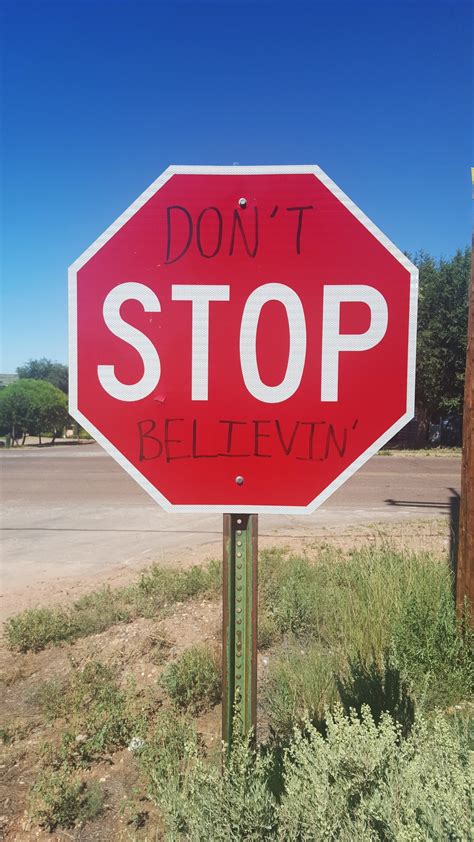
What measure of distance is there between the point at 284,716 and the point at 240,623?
4.24ft

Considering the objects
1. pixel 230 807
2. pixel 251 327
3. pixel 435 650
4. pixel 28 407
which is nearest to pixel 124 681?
pixel 435 650

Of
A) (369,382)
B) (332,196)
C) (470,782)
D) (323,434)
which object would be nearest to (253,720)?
(470,782)

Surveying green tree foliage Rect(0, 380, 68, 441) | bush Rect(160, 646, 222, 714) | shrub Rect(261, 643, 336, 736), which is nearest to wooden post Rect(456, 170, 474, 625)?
shrub Rect(261, 643, 336, 736)

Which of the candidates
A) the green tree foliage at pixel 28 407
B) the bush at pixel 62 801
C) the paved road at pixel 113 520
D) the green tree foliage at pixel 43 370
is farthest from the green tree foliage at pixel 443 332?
the green tree foliage at pixel 43 370

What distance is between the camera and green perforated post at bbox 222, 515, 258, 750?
1417mm

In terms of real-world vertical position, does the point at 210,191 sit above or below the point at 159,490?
above

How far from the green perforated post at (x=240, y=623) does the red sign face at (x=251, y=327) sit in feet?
0.39

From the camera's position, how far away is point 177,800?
1466 mm

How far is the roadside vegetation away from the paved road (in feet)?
4.68

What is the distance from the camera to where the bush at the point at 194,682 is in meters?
2.86

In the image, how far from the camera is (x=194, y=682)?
2986mm

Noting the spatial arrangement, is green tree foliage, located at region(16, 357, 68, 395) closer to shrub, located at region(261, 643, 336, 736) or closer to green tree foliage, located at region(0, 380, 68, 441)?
green tree foliage, located at region(0, 380, 68, 441)

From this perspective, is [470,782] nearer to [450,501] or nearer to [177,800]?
[177,800]

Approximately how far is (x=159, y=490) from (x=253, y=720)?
0.65m
